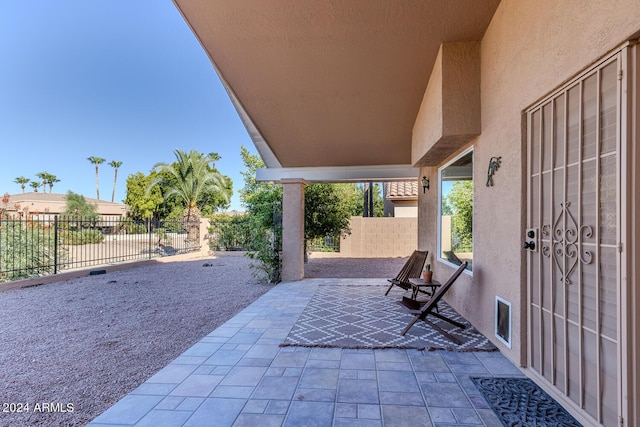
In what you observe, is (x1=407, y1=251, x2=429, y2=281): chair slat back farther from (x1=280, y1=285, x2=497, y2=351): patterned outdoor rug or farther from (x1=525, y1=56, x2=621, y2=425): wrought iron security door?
(x1=525, y1=56, x2=621, y2=425): wrought iron security door

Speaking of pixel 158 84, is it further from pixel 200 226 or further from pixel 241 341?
pixel 241 341

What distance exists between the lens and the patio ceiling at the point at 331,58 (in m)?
3.72

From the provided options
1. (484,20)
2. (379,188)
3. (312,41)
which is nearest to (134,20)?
(312,41)

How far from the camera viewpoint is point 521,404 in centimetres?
239

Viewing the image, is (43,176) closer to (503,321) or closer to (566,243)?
(503,321)

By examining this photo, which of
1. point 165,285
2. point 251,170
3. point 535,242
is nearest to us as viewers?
point 535,242

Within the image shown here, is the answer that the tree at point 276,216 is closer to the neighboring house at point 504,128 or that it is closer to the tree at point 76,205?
the neighboring house at point 504,128

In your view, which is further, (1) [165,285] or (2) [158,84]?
(2) [158,84]

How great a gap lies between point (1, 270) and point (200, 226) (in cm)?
775

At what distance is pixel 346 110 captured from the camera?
18.5ft

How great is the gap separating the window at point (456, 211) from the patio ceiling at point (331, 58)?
1.37 metres

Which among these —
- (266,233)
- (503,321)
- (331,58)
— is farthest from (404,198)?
(503,321)

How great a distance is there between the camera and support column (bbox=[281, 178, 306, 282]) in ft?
24.9

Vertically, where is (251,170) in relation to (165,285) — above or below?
above
